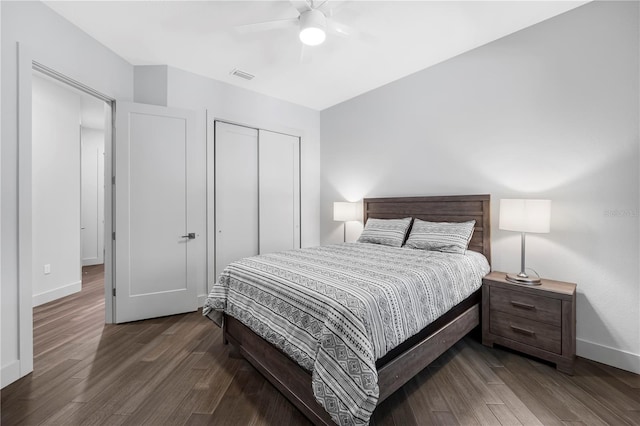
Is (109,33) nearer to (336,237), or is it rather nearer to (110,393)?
(110,393)

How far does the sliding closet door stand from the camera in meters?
4.14

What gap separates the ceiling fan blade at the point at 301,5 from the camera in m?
2.12

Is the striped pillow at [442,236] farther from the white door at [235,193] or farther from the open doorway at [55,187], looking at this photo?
the open doorway at [55,187]

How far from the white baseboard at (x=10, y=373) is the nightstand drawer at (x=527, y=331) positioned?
11.9ft

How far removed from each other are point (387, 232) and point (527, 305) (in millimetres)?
1442

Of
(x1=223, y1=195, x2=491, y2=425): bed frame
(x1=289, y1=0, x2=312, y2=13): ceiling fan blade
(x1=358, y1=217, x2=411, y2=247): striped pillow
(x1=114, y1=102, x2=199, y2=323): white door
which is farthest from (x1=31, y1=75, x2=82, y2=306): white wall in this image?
(x1=358, y1=217, x2=411, y2=247): striped pillow

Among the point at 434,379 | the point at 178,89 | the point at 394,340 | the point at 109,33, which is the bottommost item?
the point at 434,379

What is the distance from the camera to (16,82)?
199 cm

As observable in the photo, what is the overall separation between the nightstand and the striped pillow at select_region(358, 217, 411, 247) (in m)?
0.94

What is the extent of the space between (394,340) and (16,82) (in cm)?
305

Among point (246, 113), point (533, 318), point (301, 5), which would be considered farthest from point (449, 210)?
point (246, 113)

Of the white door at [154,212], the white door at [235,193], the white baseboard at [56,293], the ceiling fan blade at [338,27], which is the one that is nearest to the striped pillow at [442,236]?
the ceiling fan blade at [338,27]

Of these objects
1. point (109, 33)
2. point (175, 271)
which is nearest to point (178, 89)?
point (109, 33)

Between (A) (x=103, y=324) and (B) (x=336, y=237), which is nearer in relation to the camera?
(A) (x=103, y=324)
